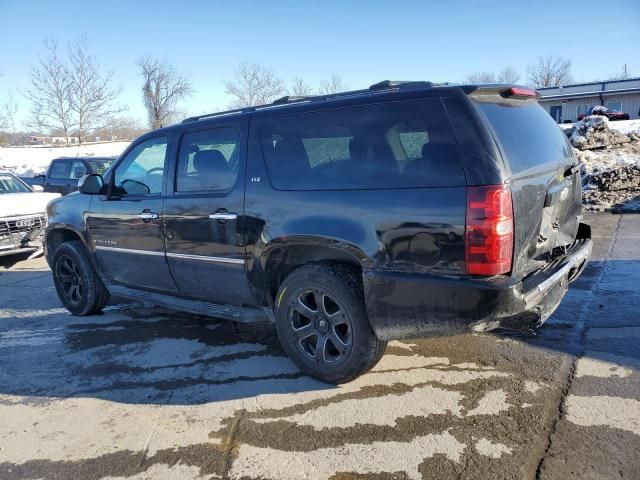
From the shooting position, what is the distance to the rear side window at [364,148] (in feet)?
9.62

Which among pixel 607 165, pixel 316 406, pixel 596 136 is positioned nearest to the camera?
pixel 316 406

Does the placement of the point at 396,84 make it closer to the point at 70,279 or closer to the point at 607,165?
the point at 70,279

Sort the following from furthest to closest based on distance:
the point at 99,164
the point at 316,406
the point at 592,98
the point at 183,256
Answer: the point at 592,98 → the point at 99,164 → the point at 183,256 → the point at 316,406

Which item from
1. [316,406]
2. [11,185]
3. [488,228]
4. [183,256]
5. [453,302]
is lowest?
[316,406]

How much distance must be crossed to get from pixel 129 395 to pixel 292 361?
1.18 metres

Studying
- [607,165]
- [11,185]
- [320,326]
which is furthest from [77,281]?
[607,165]

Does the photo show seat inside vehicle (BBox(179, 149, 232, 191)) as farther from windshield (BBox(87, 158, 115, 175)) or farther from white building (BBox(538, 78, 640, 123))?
white building (BBox(538, 78, 640, 123))

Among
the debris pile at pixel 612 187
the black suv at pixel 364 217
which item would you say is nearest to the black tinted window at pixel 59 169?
the black suv at pixel 364 217

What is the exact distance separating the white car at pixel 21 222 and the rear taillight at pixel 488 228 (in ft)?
25.4

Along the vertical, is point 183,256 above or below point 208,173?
below

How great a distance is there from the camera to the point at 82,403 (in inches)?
140

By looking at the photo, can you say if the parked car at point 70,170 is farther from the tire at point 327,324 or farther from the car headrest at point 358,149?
the car headrest at point 358,149

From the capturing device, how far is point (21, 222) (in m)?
8.25

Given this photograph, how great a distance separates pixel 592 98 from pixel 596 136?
3554cm
